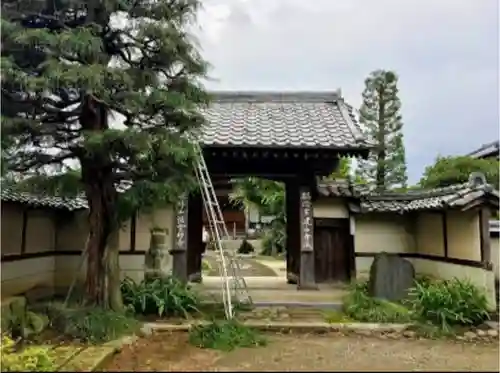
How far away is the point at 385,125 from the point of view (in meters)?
22.7

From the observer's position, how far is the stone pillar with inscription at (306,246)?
30.1ft

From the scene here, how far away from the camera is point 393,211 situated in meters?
9.73

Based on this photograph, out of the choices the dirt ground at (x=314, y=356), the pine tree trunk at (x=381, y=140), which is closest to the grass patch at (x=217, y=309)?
the dirt ground at (x=314, y=356)

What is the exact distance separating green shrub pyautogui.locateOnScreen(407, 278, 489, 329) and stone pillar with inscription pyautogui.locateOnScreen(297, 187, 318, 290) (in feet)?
7.47

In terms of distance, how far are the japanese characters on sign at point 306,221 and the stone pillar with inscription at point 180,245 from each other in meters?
2.25

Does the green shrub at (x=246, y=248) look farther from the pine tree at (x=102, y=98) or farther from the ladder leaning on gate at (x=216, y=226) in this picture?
the pine tree at (x=102, y=98)

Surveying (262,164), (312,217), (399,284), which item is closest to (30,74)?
(262,164)

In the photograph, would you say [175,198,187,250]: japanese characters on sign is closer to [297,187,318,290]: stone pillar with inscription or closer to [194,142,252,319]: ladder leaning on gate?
[194,142,252,319]: ladder leaning on gate

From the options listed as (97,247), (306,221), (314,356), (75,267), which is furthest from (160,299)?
(306,221)

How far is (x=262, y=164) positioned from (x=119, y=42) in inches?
162

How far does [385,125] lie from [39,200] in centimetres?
1782

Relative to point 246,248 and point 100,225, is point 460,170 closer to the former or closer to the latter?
point 100,225

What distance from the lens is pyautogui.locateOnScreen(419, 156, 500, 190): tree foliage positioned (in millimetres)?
11658

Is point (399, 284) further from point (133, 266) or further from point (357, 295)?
point (133, 266)
